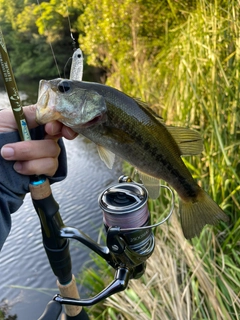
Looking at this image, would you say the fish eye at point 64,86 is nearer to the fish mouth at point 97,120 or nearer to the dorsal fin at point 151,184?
the fish mouth at point 97,120

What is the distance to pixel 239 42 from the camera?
2.48 meters

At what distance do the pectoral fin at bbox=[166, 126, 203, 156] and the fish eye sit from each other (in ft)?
1.38

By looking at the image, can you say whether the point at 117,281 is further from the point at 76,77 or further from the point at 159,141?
the point at 76,77

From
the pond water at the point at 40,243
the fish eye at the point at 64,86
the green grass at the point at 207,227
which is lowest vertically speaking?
the pond water at the point at 40,243

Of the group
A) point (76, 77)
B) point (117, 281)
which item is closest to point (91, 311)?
point (117, 281)

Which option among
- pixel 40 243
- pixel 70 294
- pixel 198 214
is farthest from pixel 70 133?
pixel 40 243

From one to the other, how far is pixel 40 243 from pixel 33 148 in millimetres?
3616

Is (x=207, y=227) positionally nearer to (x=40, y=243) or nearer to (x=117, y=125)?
(x=117, y=125)

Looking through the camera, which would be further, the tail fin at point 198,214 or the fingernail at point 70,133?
the tail fin at point 198,214

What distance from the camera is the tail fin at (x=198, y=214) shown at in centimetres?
144

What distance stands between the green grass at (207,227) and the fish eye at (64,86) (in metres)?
1.66

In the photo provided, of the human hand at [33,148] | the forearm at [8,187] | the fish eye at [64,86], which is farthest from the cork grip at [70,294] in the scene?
the fish eye at [64,86]

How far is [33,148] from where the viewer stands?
4.21ft

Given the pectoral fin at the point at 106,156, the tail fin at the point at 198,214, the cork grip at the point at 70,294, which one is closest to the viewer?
the pectoral fin at the point at 106,156
